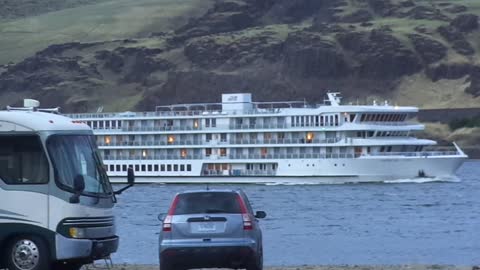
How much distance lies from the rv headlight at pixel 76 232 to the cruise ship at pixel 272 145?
2472 inches

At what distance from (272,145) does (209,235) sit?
6622 centimetres

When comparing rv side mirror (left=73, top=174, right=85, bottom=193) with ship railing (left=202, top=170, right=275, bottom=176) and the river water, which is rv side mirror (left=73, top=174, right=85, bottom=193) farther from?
ship railing (left=202, top=170, right=275, bottom=176)

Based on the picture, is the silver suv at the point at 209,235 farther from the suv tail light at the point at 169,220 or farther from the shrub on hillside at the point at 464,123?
the shrub on hillside at the point at 464,123

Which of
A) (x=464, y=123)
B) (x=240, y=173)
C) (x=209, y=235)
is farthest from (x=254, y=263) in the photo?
(x=464, y=123)

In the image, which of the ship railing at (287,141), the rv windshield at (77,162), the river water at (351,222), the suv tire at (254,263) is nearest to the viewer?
the rv windshield at (77,162)

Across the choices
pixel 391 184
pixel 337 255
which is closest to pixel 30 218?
pixel 337 255

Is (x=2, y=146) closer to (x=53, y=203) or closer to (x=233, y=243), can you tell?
(x=53, y=203)

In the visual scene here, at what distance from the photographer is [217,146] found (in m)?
90.5

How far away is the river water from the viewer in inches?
1403

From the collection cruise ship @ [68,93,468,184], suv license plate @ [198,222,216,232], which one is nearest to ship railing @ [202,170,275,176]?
cruise ship @ [68,93,468,184]

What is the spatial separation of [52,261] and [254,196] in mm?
53325

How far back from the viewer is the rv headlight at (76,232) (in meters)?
21.1

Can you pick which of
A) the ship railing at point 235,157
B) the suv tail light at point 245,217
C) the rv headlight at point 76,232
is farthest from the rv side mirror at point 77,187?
the ship railing at point 235,157

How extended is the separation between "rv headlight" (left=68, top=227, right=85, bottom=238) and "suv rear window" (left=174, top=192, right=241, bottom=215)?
5.26ft
